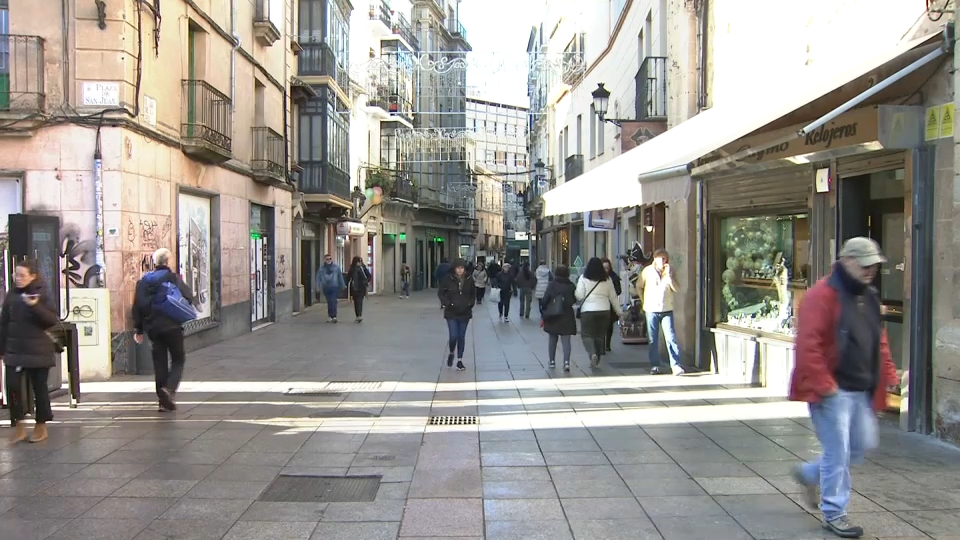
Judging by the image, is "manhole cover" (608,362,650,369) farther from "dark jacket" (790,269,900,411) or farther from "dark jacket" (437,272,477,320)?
"dark jacket" (790,269,900,411)

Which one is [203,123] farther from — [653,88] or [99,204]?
[653,88]

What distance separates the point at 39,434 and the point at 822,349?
20.9 feet

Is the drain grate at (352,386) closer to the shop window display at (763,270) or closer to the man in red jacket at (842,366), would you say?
the shop window display at (763,270)

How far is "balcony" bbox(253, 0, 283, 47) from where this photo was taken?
17.0 metres

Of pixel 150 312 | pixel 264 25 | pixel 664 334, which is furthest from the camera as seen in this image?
pixel 264 25

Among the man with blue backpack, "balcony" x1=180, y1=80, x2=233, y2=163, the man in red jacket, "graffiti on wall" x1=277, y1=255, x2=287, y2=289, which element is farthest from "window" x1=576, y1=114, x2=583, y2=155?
the man in red jacket

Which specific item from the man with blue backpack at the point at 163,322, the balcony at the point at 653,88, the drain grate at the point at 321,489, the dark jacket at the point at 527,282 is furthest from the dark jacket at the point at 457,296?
the dark jacket at the point at 527,282

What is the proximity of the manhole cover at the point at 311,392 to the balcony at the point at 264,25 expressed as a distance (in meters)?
10.4

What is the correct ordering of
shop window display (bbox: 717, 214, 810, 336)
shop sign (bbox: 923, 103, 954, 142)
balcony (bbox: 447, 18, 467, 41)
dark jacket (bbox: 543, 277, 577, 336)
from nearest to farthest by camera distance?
shop sign (bbox: 923, 103, 954, 142)
shop window display (bbox: 717, 214, 810, 336)
dark jacket (bbox: 543, 277, 577, 336)
balcony (bbox: 447, 18, 467, 41)

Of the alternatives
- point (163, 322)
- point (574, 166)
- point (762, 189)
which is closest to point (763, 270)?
point (762, 189)

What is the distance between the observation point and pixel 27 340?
681 centimetres

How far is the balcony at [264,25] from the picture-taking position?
1705 centimetres

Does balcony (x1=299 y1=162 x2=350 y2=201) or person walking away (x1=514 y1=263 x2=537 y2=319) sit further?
balcony (x1=299 y1=162 x2=350 y2=201)

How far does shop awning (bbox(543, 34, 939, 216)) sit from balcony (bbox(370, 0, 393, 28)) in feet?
84.2
